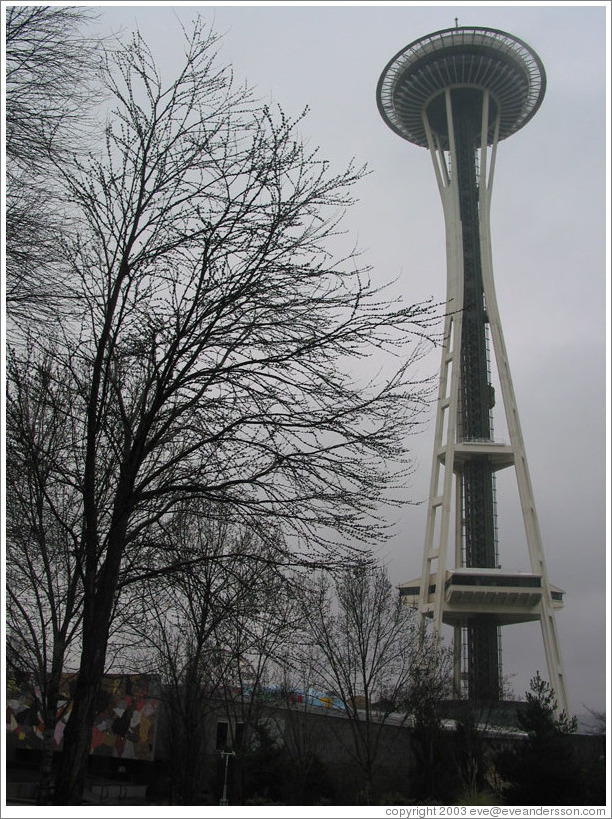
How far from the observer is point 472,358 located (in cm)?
5091

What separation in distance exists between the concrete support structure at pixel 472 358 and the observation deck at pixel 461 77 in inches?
2.9

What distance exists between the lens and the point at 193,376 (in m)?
6.19

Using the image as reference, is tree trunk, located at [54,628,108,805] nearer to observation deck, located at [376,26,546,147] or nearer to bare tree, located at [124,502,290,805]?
bare tree, located at [124,502,290,805]

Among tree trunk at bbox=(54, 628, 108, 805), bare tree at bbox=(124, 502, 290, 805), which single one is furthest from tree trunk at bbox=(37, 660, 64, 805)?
tree trunk at bbox=(54, 628, 108, 805)

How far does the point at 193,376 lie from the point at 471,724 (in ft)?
58.2

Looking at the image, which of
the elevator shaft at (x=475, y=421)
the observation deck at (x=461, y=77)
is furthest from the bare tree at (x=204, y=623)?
the observation deck at (x=461, y=77)

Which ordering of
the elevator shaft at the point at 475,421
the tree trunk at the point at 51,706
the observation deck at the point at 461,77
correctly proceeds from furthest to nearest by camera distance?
the observation deck at the point at 461,77
the elevator shaft at the point at 475,421
the tree trunk at the point at 51,706

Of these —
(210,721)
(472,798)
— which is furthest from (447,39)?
(472,798)

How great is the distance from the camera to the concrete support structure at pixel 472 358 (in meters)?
45.6

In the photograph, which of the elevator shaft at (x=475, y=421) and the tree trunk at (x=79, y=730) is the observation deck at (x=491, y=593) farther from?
the tree trunk at (x=79, y=730)

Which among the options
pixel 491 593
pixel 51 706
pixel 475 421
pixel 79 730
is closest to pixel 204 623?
pixel 51 706

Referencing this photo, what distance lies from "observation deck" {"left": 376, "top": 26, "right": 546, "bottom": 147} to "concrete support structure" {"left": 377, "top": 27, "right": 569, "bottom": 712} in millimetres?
73

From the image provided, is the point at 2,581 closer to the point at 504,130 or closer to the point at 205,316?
the point at 205,316

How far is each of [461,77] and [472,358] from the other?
20730 mm
